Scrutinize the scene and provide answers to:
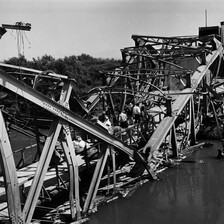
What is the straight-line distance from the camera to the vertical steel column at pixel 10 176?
763cm

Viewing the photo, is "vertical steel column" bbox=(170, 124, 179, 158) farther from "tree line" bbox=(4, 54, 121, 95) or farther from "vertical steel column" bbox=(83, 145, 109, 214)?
"tree line" bbox=(4, 54, 121, 95)

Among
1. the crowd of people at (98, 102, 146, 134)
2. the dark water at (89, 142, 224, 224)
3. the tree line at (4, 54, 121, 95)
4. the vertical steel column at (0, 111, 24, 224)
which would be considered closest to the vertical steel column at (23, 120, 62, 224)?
the vertical steel column at (0, 111, 24, 224)

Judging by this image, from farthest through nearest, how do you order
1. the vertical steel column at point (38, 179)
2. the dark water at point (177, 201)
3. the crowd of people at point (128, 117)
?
the crowd of people at point (128, 117)
the dark water at point (177, 201)
the vertical steel column at point (38, 179)

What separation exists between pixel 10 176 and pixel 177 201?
596cm

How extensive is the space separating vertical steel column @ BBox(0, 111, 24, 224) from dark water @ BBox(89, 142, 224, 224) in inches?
104

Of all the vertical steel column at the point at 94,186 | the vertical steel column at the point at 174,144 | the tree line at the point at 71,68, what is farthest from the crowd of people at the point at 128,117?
the tree line at the point at 71,68

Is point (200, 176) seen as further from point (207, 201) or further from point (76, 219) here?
point (76, 219)

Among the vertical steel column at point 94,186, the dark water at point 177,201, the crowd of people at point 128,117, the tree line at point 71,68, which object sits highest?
the tree line at point 71,68

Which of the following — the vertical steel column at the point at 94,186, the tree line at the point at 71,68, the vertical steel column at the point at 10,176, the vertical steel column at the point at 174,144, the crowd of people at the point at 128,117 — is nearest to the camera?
the vertical steel column at the point at 10,176

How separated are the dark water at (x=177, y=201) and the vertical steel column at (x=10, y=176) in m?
2.65

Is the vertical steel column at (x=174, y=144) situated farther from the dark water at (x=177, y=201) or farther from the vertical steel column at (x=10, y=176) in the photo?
the vertical steel column at (x=10, y=176)

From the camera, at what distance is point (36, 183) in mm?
8336

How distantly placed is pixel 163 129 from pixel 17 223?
268 inches

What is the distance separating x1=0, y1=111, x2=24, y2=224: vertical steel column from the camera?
7.63 metres
